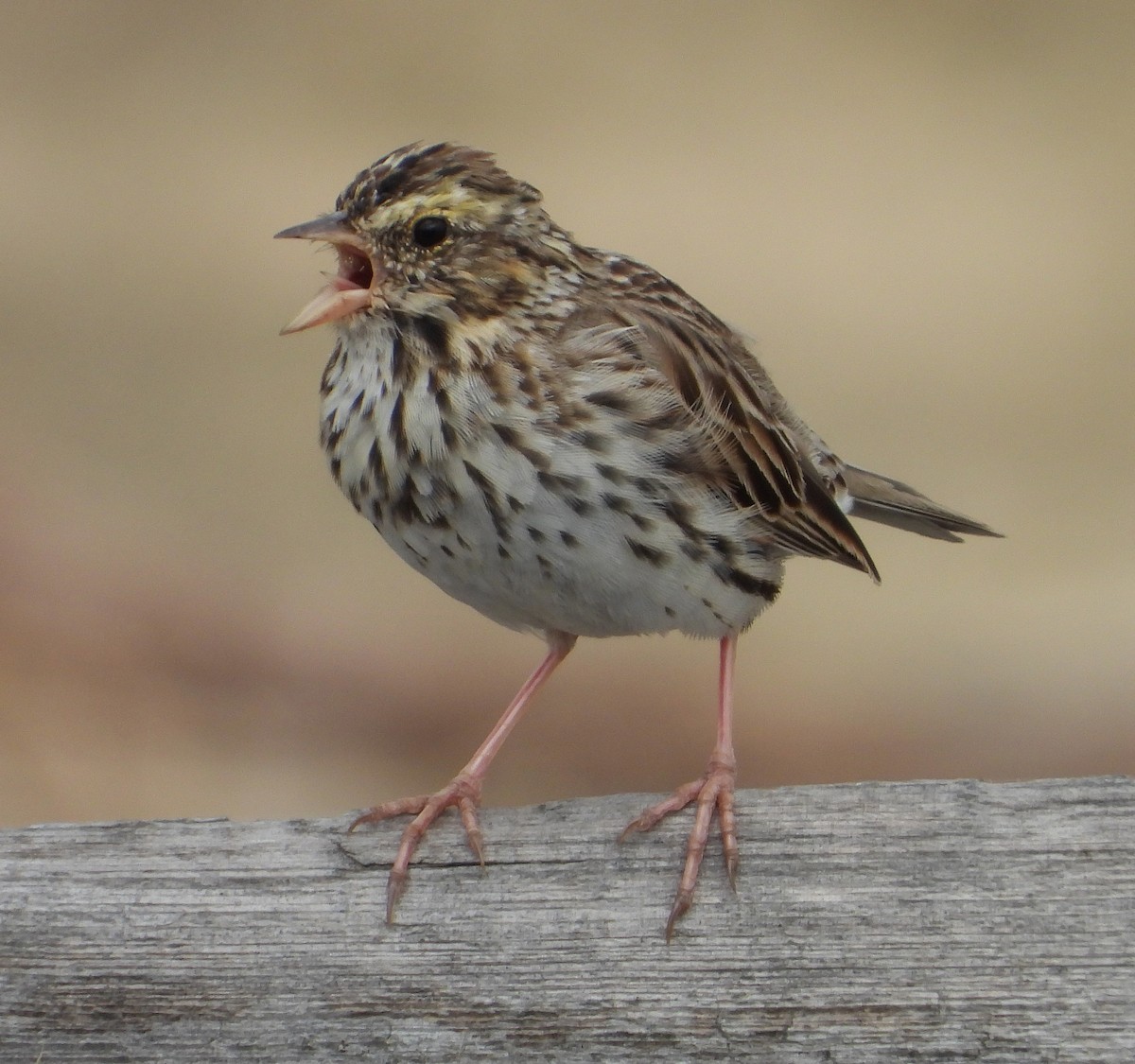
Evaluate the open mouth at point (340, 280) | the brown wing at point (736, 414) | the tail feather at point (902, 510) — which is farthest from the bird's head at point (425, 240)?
the tail feather at point (902, 510)

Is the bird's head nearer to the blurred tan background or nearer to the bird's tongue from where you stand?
the bird's tongue

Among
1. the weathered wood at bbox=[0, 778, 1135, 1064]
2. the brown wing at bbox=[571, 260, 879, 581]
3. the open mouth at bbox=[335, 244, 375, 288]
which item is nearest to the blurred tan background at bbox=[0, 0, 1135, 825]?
the brown wing at bbox=[571, 260, 879, 581]

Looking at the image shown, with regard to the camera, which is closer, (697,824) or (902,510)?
(697,824)

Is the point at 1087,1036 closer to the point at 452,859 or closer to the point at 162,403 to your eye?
the point at 452,859

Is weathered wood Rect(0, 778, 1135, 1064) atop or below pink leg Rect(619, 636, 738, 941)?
below

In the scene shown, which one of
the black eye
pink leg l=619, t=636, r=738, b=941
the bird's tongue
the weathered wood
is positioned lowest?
the weathered wood

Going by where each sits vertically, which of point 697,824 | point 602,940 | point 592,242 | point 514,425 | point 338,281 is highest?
point 592,242

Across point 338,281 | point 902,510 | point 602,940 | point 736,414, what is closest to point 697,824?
point 602,940

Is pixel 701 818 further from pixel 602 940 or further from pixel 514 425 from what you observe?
pixel 514 425
